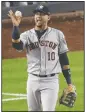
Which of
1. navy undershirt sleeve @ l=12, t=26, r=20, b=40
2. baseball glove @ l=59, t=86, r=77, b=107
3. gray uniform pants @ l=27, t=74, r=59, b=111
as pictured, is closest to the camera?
navy undershirt sleeve @ l=12, t=26, r=20, b=40

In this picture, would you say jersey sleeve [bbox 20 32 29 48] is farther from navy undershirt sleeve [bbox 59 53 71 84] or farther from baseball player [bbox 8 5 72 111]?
navy undershirt sleeve [bbox 59 53 71 84]

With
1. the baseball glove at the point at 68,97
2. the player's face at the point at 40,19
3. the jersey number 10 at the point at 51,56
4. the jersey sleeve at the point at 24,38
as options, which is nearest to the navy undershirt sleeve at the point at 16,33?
the jersey sleeve at the point at 24,38

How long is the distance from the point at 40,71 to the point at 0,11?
103cm

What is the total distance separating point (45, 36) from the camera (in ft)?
15.8

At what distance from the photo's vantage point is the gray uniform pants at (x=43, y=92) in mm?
4738

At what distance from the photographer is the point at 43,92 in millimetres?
4762

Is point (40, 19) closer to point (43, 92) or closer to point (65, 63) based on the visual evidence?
point (65, 63)

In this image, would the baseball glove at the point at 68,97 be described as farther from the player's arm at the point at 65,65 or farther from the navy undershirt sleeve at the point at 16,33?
the navy undershirt sleeve at the point at 16,33

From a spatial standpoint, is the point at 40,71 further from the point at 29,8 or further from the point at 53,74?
the point at 29,8

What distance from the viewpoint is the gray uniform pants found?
4738 millimetres

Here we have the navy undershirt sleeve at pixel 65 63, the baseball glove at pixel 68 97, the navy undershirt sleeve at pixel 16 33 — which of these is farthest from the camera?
the baseball glove at pixel 68 97

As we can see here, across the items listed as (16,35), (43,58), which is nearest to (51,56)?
(43,58)

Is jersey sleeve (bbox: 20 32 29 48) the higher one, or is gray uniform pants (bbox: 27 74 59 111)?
jersey sleeve (bbox: 20 32 29 48)

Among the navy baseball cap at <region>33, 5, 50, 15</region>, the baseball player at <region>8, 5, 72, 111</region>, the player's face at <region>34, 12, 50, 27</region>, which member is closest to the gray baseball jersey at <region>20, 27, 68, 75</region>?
the baseball player at <region>8, 5, 72, 111</region>
